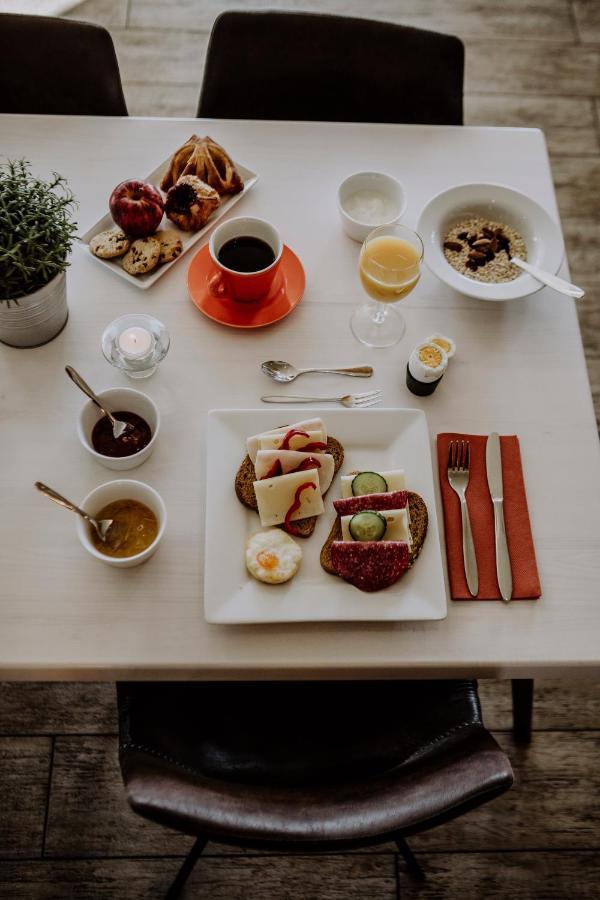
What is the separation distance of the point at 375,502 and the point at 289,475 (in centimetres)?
14

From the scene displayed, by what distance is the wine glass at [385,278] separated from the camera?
1172 mm

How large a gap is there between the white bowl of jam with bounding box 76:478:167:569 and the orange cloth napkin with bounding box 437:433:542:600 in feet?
1.49

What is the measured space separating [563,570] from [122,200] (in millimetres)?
973

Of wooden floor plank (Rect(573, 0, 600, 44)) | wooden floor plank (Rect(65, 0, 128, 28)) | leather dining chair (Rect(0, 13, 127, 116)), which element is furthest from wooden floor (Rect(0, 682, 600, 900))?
wooden floor plank (Rect(573, 0, 600, 44))

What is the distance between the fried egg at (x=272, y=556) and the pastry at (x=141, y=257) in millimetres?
541

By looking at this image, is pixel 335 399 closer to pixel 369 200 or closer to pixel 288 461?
pixel 288 461

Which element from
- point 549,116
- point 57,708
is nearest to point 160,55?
point 549,116

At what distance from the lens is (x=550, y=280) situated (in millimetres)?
1269

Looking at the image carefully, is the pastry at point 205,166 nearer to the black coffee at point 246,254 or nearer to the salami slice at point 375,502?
the black coffee at point 246,254

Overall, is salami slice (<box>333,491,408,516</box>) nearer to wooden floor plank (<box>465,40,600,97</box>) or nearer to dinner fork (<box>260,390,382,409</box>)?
dinner fork (<box>260,390,382,409</box>)

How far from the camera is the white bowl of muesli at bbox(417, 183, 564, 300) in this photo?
129cm

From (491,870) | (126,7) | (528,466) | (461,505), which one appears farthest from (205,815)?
(126,7)

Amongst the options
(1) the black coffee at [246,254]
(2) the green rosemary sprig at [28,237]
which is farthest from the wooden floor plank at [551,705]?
(2) the green rosemary sprig at [28,237]

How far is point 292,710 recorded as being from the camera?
4.07 feet
